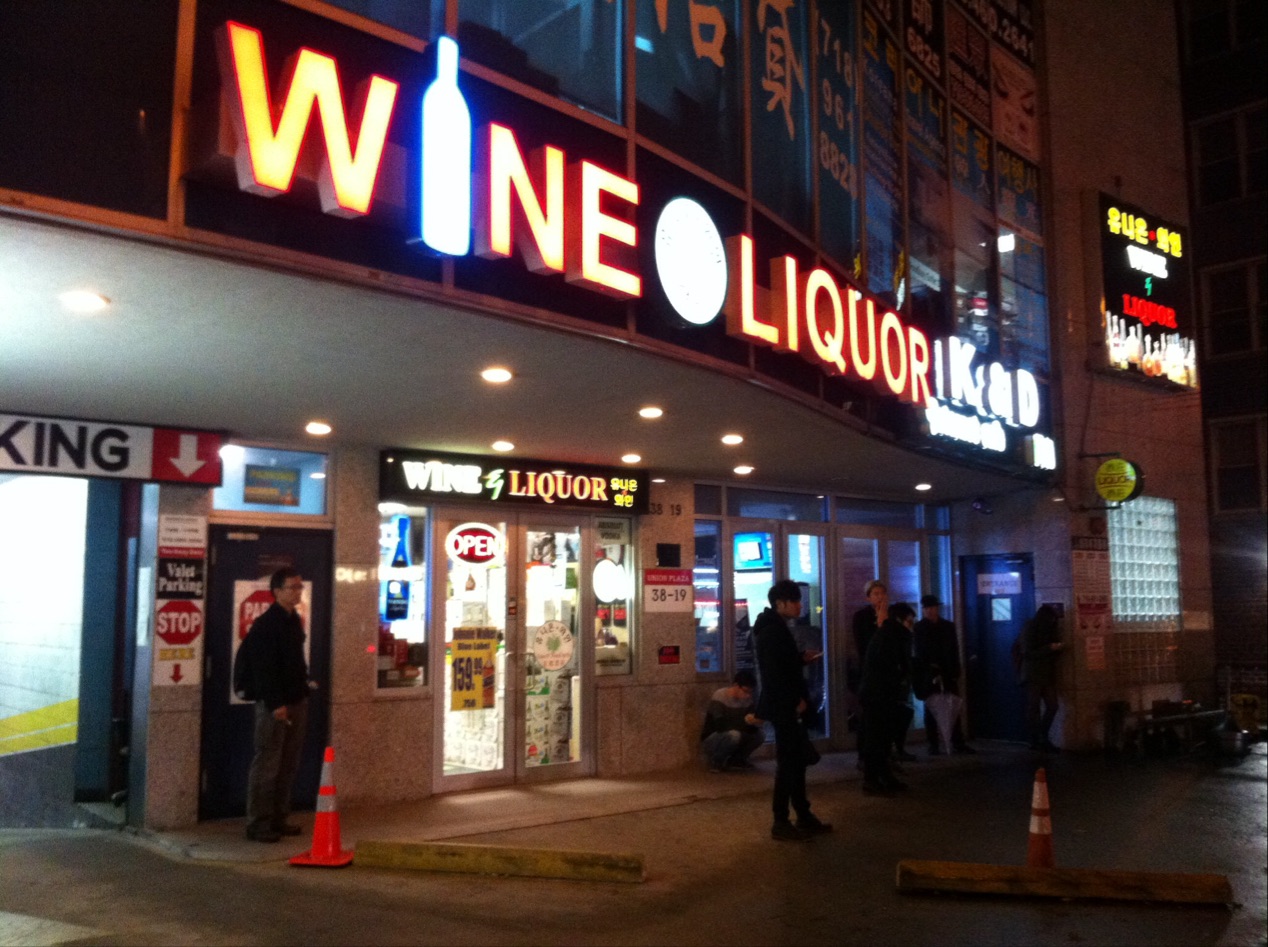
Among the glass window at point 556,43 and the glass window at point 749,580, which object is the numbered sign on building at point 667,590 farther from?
the glass window at point 556,43

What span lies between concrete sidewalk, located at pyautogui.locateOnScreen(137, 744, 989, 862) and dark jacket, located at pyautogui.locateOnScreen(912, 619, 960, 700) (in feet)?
4.19

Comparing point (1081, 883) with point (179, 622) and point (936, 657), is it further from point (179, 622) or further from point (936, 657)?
point (179, 622)

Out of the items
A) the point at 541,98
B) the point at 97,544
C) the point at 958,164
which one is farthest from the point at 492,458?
the point at 958,164

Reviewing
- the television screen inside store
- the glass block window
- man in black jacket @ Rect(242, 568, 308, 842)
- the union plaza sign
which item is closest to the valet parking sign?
man in black jacket @ Rect(242, 568, 308, 842)

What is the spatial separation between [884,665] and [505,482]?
3978 millimetres

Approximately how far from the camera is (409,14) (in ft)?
21.2

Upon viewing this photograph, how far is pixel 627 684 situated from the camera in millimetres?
11781

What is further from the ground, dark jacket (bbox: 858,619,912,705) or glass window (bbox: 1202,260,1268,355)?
glass window (bbox: 1202,260,1268,355)

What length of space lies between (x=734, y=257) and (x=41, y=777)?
795 cm

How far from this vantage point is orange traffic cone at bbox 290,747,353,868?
7566 millimetres

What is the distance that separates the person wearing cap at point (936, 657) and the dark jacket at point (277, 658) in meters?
7.63

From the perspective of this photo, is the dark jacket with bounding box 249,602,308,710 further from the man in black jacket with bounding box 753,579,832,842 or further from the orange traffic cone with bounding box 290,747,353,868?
the man in black jacket with bounding box 753,579,832,842

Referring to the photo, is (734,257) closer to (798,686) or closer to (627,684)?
(798,686)

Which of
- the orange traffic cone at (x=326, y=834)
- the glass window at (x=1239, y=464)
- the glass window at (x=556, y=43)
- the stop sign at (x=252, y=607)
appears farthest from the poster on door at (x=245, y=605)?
the glass window at (x=1239, y=464)
